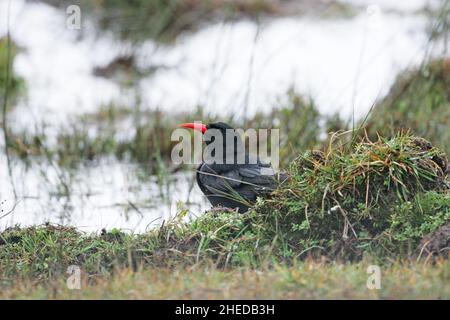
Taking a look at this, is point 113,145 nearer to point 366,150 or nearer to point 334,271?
point 366,150

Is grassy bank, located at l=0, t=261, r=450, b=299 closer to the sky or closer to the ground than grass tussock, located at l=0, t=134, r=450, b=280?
closer to the ground

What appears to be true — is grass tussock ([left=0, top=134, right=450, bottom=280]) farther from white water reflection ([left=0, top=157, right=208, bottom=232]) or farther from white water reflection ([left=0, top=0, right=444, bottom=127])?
white water reflection ([left=0, top=0, right=444, bottom=127])

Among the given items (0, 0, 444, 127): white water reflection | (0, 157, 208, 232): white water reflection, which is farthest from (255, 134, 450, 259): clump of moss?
(0, 0, 444, 127): white water reflection

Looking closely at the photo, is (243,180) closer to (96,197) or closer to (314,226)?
(314,226)

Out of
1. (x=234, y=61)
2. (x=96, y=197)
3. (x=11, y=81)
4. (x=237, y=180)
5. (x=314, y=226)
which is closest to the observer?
(x=314, y=226)

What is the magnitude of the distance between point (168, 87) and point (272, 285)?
6732 millimetres

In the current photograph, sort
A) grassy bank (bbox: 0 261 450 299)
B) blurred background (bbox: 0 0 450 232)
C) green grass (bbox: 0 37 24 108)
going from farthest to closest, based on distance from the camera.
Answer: green grass (bbox: 0 37 24 108) < blurred background (bbox: 0 0 450 232) < grassy bank (bbox: 0 261 450 299)

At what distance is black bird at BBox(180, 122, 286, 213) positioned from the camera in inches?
253

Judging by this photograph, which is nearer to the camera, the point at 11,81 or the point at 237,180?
the point at 237,180

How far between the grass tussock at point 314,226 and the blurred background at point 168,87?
Answer: 60 centimetres

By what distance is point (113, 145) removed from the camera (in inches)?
374

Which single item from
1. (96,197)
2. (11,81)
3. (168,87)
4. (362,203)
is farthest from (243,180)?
(11,81)

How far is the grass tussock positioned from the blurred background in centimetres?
60

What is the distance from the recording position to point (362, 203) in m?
5.93
